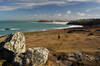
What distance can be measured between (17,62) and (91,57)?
8.07 metres

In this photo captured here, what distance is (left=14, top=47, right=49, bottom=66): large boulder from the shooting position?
12118 mm

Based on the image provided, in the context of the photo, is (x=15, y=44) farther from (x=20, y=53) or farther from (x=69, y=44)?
(x=69, y=44)

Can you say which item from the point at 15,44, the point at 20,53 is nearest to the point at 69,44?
the point at 20,53

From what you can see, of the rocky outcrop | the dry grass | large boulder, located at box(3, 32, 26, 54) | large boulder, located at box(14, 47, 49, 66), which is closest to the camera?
large boulder, located at box(14, 47, 49, 66)

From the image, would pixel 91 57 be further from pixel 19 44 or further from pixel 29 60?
pixel 19 44

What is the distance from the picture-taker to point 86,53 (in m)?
15.5

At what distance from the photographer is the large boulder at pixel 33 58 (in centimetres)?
1212

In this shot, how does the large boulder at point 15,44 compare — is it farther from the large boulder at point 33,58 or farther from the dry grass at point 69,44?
the dry grass at point 69,44

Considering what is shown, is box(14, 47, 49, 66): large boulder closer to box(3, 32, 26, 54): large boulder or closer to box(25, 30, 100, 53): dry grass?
box(3, 32, 26, 54): large boulder

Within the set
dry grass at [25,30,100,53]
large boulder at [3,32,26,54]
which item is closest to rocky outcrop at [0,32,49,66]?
large boulder at [3,32,26,54]

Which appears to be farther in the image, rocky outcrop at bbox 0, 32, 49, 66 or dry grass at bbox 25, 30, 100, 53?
dry grass at bbox 25, 30, 100, 53

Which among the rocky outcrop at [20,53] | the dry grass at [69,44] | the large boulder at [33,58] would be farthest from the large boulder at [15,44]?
the dry grass at [69,44]

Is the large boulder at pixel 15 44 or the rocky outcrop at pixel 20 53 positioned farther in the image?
the large boulder at pixel 15 44

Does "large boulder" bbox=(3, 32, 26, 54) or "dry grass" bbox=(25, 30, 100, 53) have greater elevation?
"large boulder" bbox=(3, 32, 26, 54)
